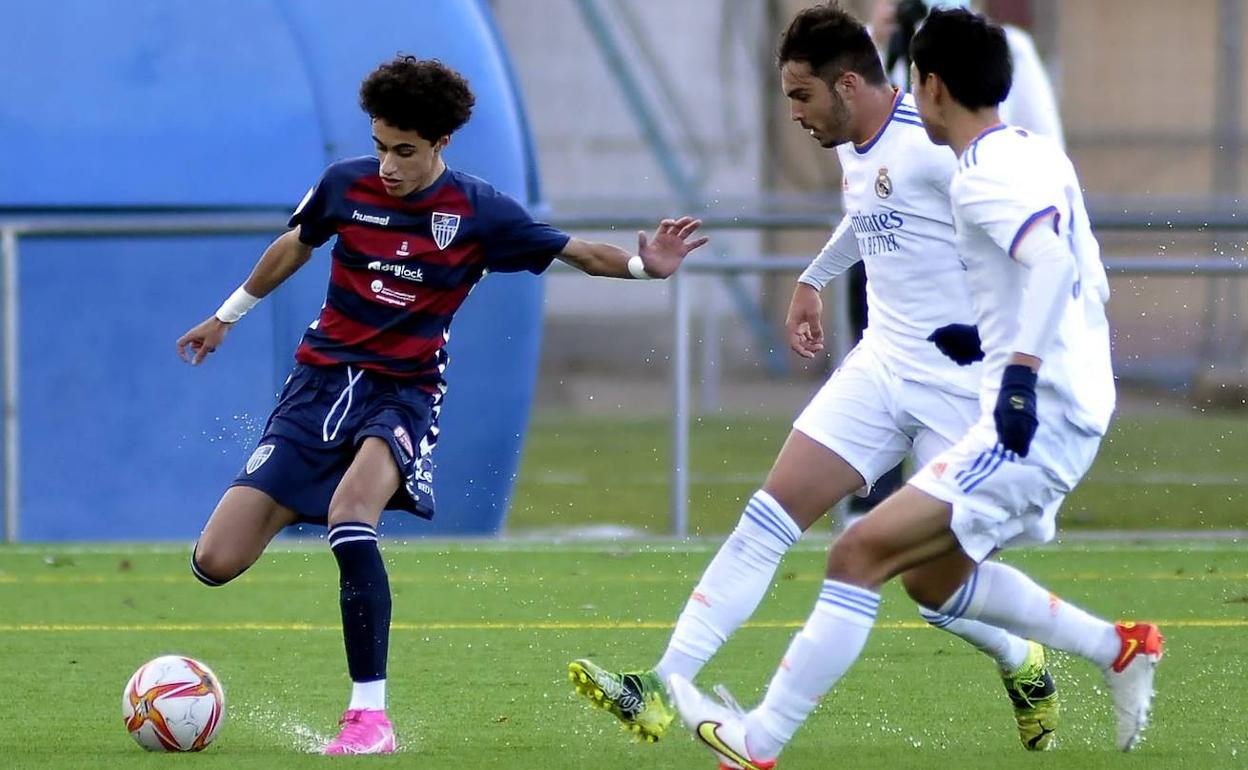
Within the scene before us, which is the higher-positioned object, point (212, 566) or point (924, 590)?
point (924, 590)

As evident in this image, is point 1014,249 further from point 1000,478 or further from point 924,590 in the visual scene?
point 924,590

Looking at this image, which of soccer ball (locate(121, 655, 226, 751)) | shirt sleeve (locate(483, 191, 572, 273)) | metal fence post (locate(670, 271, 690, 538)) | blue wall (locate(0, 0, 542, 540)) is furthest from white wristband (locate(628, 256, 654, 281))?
metal fence post (locate(670, 271, 690, 538))

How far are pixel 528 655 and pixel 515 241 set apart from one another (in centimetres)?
178

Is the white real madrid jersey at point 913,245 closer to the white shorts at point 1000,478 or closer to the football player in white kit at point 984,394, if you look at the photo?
the football player in white kit at point 984,394

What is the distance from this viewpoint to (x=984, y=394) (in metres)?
4.99

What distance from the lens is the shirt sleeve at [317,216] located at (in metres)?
6.07

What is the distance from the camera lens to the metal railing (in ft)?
33.9

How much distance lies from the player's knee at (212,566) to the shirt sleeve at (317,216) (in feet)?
3.11

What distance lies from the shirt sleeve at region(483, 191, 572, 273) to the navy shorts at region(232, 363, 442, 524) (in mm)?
438

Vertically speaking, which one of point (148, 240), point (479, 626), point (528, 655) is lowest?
point (479, 626)

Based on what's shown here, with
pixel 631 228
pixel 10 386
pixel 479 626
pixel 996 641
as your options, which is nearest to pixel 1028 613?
pixel 996 641

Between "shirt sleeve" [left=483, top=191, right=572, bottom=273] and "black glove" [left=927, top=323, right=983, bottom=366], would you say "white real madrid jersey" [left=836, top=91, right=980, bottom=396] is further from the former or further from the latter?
→ "shirt sleeve" [left=483, top=191, right=572, bottom=273]

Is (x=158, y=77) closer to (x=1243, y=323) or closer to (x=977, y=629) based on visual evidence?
(x=977, y=629)

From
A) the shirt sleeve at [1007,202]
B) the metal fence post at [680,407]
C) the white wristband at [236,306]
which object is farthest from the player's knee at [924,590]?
the metal fence post at [680,407]
